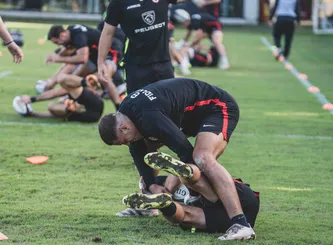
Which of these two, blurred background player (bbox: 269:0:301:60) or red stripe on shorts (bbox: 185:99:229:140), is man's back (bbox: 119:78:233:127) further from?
blurred background player (bbox: 269:0:301:60)

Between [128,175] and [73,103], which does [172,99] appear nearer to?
[128,175]

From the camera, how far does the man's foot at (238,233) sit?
21.6 ft

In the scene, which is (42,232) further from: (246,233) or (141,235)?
(246,233)

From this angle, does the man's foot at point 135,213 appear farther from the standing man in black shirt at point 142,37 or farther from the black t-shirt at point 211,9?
the black t-shirt at point 211,9

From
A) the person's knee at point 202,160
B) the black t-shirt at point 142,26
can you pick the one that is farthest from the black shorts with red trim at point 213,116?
the black t-shirt at point 142,26

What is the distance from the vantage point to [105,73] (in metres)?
9.20

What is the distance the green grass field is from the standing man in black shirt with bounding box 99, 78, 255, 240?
1.26 feet

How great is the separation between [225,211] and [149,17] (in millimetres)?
3231

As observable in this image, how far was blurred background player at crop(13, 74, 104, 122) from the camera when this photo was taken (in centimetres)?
1301

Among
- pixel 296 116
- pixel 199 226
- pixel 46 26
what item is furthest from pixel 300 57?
pixel 199 226

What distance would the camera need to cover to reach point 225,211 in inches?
270

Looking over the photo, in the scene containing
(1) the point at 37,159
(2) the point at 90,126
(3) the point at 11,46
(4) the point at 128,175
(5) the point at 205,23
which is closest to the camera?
(3) the point at 11,46

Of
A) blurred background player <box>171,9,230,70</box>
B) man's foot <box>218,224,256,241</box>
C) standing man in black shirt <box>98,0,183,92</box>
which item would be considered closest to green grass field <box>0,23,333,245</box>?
man's foot <box>218,224,256,241</box>

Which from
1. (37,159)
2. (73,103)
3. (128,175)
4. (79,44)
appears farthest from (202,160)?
(79,44)
